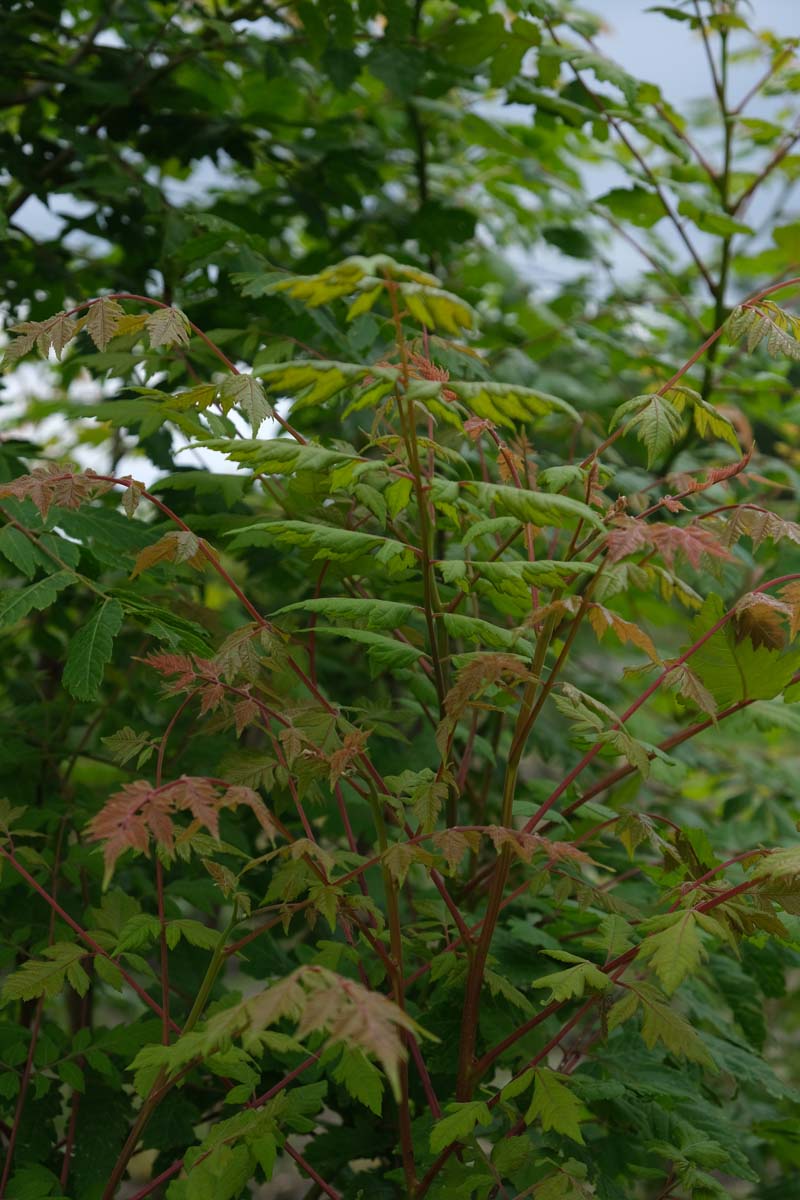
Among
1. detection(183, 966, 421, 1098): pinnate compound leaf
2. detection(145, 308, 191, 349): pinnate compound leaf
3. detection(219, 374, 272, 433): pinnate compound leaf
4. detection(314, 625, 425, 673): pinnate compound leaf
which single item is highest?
detection(145, 308, 191, 349): pinnate compound leaf

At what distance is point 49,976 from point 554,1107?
21.8 inches

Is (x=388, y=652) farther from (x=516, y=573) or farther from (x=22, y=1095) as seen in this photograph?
(x=22, y=1095)

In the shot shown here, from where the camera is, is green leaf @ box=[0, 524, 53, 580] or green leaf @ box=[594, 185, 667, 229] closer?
green leaf @ box=[0, 524, 53, 580]

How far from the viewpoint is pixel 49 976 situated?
123 centimetres

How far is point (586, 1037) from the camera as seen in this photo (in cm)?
158

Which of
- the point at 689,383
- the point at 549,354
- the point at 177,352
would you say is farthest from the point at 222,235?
the point at 549,354

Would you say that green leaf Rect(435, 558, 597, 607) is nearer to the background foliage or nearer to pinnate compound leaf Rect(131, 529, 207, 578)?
the background foliage

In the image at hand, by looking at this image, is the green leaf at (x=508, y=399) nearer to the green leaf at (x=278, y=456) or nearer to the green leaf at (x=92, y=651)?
the green leaf at (x=278, y=456)

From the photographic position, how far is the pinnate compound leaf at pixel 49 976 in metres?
1.20

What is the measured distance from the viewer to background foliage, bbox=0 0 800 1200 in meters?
1.12

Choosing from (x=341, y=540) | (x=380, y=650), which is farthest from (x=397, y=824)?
(x=341, y=540)

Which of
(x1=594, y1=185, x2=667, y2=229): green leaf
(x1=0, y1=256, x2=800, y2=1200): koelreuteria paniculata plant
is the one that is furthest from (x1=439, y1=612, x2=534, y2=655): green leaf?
(x1=594, y1=185, x2=667, y2=229): green leaf

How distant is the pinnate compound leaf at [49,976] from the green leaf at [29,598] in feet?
1.21

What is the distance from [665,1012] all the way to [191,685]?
59 cm
